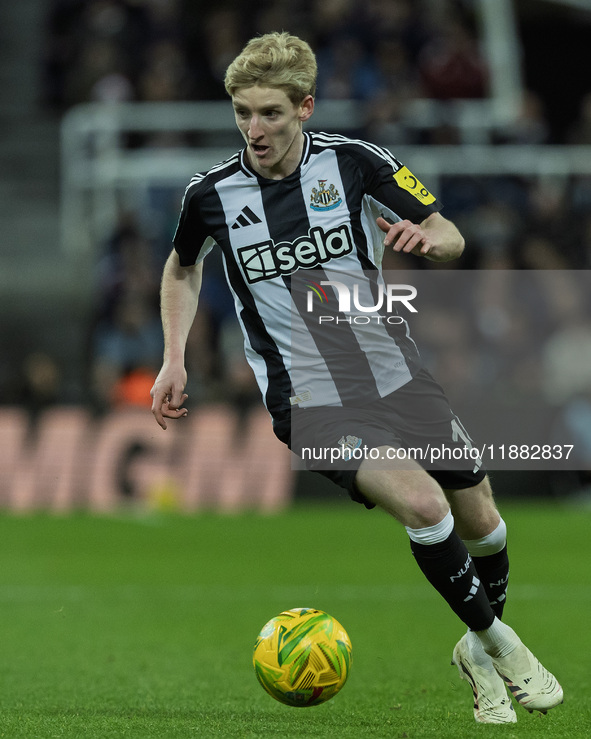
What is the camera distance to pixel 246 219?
5383 millimetres

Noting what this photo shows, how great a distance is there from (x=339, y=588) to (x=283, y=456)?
528 centimetres

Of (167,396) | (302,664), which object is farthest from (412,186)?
(302,664)

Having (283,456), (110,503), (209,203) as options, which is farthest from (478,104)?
(209,203)

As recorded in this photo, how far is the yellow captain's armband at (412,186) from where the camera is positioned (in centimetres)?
523

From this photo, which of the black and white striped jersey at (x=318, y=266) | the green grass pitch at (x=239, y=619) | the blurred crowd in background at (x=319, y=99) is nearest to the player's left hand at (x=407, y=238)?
the black and white striped jersey at (x=318, y=266)

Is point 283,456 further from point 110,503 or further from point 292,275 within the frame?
point 292,275

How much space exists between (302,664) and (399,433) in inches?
38.4

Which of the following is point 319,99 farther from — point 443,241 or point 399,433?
point 443,241

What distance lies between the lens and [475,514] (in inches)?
216

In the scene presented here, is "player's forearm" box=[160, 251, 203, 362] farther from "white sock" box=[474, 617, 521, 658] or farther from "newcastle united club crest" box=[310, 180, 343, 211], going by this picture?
"white sock" box=[474, 617, 521, 658]

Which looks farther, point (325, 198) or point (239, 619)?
point (239, 619)

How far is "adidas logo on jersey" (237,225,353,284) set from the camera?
5.30 m

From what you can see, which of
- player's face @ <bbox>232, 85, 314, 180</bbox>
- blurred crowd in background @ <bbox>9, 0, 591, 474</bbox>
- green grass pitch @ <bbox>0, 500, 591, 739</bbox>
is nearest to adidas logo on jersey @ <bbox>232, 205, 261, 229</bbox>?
player's face @ <bbox>232, 85, 314, 180</bbox>

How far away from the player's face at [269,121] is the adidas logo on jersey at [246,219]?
19 cm
